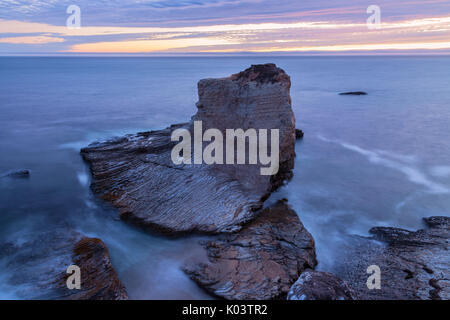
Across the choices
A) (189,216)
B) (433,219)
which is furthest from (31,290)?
(433,219)

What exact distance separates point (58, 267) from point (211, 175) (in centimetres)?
483

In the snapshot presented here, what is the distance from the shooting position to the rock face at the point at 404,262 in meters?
6.59

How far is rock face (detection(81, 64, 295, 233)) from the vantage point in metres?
8.88

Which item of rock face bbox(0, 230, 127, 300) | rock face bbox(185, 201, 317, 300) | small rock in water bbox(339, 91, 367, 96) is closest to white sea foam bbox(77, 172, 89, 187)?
rock face bbox(0, 230, 127, 300)

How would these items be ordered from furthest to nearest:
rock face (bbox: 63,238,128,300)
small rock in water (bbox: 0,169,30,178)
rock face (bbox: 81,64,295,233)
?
small rock in water (bbox: 0,169,30,178), rock face (bbox: 81,64,295,233), rock face (bbox: 63,238,128,300)

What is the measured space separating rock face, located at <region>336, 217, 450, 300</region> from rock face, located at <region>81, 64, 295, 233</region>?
287 cm

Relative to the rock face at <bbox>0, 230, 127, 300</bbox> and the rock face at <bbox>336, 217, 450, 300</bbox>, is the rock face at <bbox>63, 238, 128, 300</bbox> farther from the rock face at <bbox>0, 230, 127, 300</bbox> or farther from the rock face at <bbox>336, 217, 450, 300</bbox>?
the rock face at <bbox>336, 217, 450, 300</bbox>

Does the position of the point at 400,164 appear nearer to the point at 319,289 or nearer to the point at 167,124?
the point at 319,289

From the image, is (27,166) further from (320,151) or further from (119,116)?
(320,151)

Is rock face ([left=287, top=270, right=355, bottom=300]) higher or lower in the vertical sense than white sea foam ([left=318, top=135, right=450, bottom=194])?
lower
